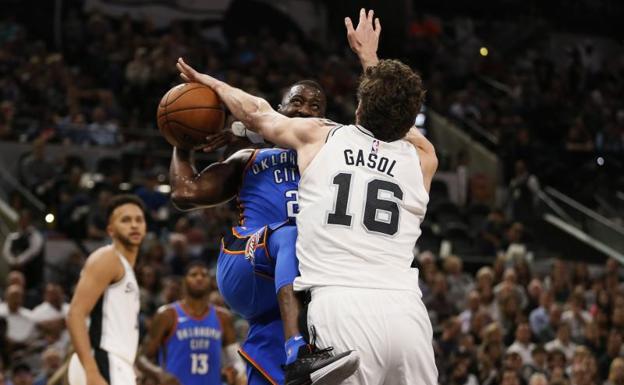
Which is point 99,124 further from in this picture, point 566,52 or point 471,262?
point 566,52

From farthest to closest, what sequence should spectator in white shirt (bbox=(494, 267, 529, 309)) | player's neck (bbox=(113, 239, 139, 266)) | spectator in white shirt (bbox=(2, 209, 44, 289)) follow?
spectator in white shirt (bbox=(494, 267, 529, 309)), spectator in white shirt (bbox=(2, 209, 44, 289)), player's neck (bbox=(113, 239, 139, 266))

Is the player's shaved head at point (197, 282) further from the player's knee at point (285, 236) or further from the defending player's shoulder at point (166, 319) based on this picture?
the player's knee at point (285, 236)

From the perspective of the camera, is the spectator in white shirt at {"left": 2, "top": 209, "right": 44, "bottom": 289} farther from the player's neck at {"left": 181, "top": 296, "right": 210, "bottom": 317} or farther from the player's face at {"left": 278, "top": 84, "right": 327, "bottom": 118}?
the player's face at {"left": 278, "top": 84, "right": 327, "bottom": 118}

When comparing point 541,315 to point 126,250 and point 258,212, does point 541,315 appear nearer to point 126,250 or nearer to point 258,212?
point 126,250

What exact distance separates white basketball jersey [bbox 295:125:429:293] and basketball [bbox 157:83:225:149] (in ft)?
2.98

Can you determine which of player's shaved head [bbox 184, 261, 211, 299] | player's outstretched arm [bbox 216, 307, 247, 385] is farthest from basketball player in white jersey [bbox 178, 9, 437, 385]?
player's outstretched arm [bbox 216, 307, 247, 385]

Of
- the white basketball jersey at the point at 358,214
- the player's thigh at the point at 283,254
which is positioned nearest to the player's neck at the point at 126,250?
the player's thigh at the point at 283,254

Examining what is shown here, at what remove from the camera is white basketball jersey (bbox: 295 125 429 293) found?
4723 millimetres

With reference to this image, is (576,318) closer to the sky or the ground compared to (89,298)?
closer to the sky

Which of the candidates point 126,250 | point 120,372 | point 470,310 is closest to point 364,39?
point 126,250

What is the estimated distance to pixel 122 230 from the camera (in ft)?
23.8

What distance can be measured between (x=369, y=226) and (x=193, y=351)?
4.25m

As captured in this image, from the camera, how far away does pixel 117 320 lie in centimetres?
687

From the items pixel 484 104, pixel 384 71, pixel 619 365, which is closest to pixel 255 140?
pixel 384 71
